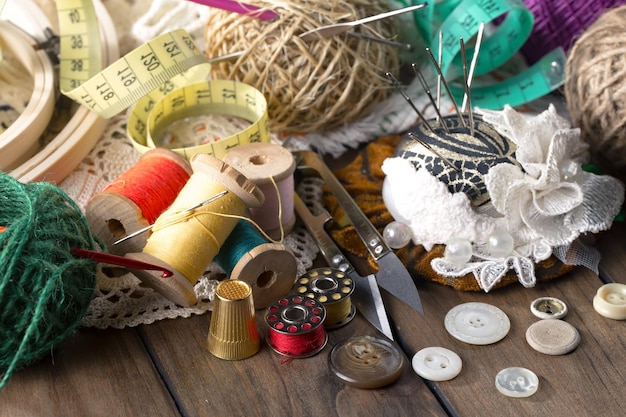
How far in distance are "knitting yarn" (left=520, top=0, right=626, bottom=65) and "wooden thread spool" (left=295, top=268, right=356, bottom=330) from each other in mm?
772

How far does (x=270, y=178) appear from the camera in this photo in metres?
1.33

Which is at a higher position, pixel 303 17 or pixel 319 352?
pixel 303 17

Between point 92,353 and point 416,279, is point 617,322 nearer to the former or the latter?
point 416,279

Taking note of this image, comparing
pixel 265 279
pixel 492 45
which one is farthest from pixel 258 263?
pixel 492 45

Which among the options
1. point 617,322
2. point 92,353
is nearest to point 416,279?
point 617,322

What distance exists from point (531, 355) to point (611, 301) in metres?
0.17

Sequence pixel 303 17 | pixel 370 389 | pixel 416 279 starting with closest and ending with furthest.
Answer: pixel 370 389 < pixel 416 279 < pixel 303 17

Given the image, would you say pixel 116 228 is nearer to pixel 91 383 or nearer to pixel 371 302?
pixel 91 383

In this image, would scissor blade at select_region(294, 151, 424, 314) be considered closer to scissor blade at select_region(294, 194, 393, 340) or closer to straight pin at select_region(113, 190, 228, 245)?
scissor blade at select_region(294, 194, 393, 340)

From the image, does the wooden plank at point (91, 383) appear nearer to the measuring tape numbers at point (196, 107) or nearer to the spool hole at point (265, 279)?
the spool hole at point (265, 279)

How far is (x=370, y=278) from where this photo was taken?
133cm

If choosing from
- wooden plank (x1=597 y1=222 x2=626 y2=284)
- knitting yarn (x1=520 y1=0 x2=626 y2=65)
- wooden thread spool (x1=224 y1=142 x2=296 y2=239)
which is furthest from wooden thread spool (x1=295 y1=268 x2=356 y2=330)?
knitting yarn (x1=520 y1=0 x2=626 y2=65)

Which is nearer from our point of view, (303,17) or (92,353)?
(92,353)

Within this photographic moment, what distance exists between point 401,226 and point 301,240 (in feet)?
0.57
